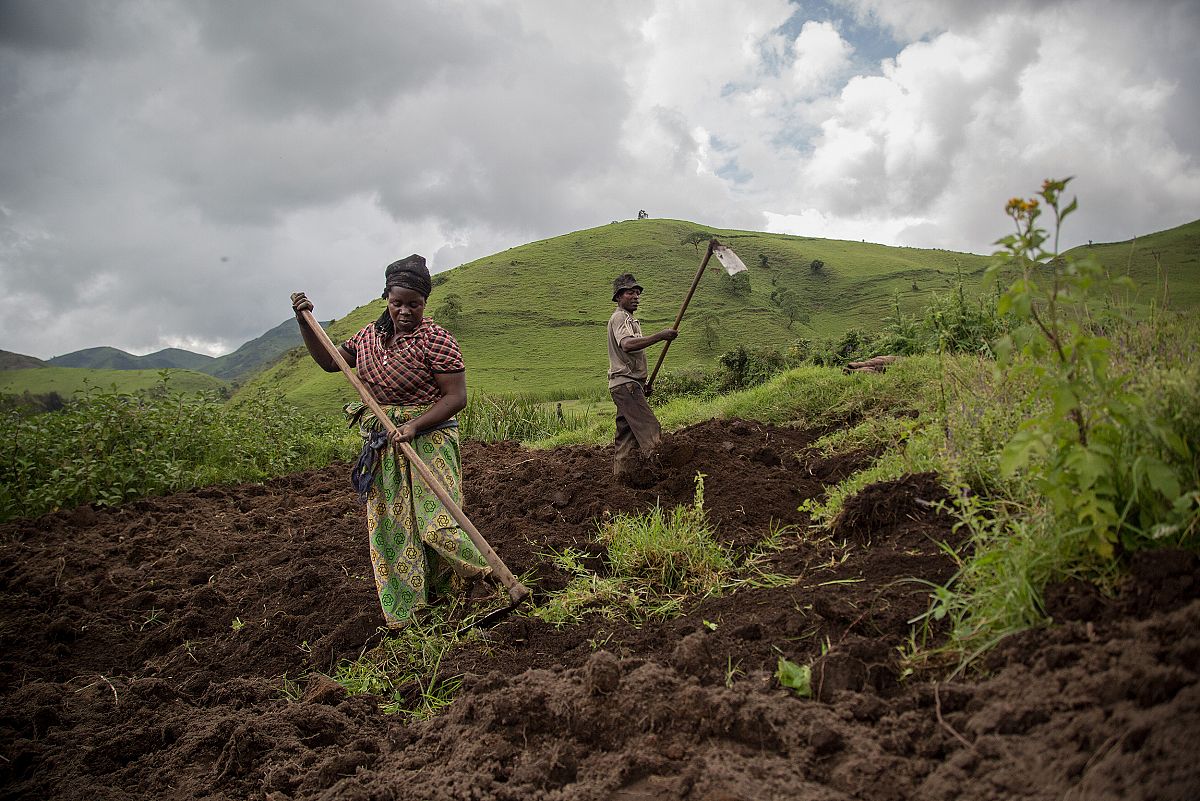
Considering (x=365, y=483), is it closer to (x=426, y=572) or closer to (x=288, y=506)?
(x=426, y=572)

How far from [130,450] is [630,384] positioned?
215 inches

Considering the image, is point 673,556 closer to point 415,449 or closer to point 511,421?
point 415,449

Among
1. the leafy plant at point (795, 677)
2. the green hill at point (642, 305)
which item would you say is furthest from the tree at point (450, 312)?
the leafy plant at point (795, 677)

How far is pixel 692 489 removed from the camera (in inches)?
217

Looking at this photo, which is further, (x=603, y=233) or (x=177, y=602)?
(x=603, y=233)

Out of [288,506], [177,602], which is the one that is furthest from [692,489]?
[288,506]

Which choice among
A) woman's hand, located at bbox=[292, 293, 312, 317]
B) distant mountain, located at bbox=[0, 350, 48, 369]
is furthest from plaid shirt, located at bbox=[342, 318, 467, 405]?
distant mountain, located at bbox=[0, 350, 48, 369]

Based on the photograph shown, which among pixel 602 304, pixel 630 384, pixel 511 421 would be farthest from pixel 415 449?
pixel 602 304

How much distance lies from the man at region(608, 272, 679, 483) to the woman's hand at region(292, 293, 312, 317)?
2.72 metres

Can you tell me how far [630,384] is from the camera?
6.32 m

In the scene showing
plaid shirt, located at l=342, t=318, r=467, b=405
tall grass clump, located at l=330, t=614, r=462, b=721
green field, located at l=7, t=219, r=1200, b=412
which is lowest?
tall grass clump, located at l=330, t=614, r=462, b=721

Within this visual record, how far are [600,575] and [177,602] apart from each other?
275cm

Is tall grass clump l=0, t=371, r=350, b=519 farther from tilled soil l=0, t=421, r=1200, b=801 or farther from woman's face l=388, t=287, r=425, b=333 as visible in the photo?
woman's face l=388, t=287, r=425, b=333

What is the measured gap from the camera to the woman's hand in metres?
4.16
